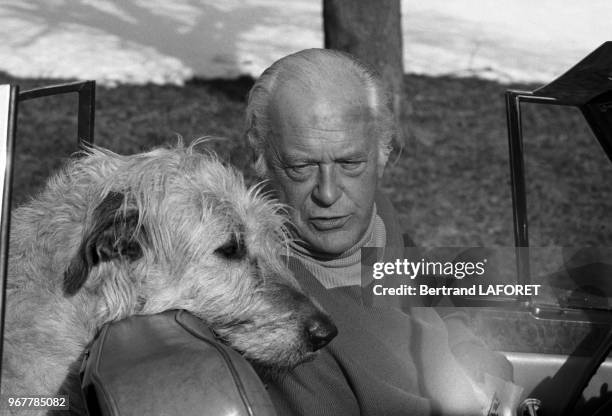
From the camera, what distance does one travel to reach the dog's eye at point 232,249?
124 inches

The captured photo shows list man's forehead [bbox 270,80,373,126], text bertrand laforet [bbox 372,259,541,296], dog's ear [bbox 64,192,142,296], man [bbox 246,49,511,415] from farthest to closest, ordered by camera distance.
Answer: man's forehead [bbox 270,80,373,126], text bertrand laforet [bbox 372,259,541,296], man [bbox 246,49,511,415], dog's ear [bbox 64,192,142,296]

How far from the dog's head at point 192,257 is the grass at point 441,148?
5.37 m

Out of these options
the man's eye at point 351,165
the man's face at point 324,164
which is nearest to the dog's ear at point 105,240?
the man's face at point 324,164

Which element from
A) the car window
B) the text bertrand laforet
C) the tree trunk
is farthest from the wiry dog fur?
the tree trunk

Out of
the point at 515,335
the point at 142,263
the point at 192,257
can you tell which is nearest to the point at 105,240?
the point at 142,263

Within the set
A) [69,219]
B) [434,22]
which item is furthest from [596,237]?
[434,22]

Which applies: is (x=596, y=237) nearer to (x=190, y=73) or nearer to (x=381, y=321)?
(x=381, y=321)

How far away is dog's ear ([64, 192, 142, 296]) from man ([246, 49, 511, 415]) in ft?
2.56

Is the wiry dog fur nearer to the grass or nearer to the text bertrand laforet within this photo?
the text bertrand laforet

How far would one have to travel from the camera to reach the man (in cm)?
292

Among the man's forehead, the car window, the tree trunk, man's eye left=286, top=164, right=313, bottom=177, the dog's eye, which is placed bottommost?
the car window

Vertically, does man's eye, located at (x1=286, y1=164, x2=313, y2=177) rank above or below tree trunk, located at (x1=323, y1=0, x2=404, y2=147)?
below

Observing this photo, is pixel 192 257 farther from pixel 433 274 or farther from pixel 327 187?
pixel 433 274

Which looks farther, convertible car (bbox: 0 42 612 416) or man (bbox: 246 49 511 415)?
man (bbox: 246 49 511 415)
